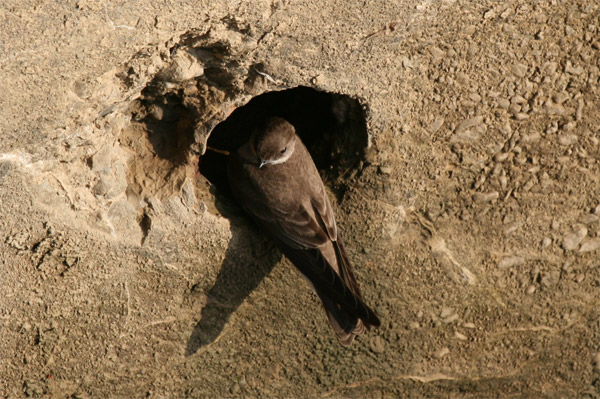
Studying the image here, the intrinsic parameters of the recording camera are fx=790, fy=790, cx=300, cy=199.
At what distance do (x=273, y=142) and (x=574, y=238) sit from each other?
1.19 meters

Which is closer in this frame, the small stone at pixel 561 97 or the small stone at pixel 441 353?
the small stone at pixel 561 97

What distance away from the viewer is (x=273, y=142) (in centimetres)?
283

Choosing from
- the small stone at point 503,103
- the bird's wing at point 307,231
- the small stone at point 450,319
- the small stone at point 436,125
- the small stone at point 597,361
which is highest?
the small stone at point 503,103

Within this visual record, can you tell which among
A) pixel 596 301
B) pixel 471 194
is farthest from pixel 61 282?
pixel 596 301

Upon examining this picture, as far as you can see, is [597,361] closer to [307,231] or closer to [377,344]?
[377,344]

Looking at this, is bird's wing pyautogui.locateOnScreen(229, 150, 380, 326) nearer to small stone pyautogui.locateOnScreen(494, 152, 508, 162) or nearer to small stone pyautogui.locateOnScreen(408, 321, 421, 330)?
small stone pyautogui.locateOnScreen(408, 321, 421, 330)

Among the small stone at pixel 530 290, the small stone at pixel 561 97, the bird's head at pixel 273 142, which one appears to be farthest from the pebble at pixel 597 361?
the bird's head at pixel 273 142

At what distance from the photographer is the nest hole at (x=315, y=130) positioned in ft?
8.92

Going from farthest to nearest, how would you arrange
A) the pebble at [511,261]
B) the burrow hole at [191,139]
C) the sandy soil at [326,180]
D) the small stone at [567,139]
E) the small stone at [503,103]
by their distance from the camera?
the pebble at [511,261] → the small stone at [567,139] → the small stone at [503,103] → the burrow hole at [191,139] → the sandy soil at [326,180]

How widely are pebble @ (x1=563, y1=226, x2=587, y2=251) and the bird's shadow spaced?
3.54 feet

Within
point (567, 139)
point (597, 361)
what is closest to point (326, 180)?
point (567, 139)

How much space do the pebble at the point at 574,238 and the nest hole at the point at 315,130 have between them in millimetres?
860

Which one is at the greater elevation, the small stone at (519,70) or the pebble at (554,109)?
the small stone at (519,70)

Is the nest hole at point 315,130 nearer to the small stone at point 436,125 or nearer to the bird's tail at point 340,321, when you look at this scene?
the small stone at point 436,125
